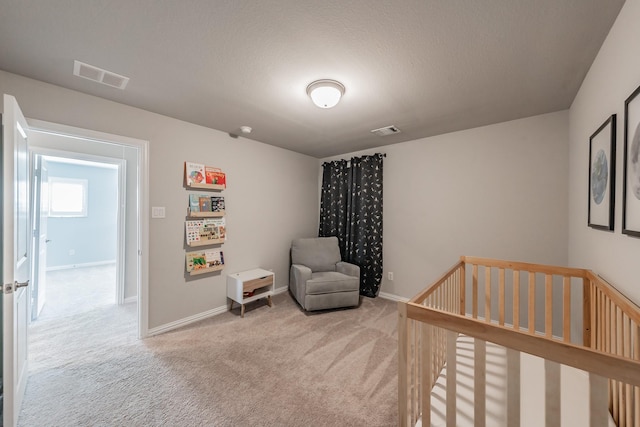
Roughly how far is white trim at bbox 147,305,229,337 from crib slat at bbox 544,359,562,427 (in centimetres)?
300

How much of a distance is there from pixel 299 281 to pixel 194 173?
1.83 m

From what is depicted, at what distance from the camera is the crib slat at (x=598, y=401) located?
0.69 m

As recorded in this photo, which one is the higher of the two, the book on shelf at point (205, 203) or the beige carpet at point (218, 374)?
the book on shelf at point (205, 203)

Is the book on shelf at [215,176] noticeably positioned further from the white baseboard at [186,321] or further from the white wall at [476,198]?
the white wall at [476,198]

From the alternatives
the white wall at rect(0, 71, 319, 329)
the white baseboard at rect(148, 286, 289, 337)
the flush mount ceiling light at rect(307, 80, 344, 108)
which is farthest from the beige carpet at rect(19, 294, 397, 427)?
the flush mount ceiling light at rect(307, 80, 344, 108)

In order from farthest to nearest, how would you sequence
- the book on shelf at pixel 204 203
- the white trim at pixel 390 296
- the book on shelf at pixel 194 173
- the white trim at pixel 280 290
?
the white trim at pixel 280 290 < the white trim at pixel 390 296 < the book on shelf at pixel 204 203 < the book on shelf at pixel 194 173

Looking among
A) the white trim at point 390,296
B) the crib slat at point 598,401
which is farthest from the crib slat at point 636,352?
the white trim at point 390,296

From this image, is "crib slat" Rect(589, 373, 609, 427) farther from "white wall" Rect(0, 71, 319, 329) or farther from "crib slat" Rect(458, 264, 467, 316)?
"white wall" Rect(0, 71, 319, 329)

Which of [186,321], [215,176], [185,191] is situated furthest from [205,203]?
[186,321]

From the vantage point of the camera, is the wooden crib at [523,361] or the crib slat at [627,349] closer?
the wooden crib at [523,361]

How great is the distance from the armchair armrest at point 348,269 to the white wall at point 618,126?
83.6 inches

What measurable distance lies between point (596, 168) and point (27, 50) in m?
3.60

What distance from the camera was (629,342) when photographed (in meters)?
1.06

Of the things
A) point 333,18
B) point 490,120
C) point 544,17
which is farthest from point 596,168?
point 333,18
